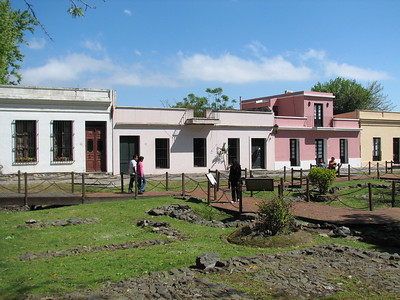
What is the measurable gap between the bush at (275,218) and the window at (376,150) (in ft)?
98.3

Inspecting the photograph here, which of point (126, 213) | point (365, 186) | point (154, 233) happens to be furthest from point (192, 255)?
point (365, 186)

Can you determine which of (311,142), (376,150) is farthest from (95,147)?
(376,150)

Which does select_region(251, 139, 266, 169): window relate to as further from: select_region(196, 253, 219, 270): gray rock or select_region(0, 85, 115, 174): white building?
select_region(196, 253, 219, 270): gray rock

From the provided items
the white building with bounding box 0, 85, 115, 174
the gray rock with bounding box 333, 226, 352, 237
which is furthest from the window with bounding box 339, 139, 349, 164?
the gray rock with bounding box 333, 226, 352, 237

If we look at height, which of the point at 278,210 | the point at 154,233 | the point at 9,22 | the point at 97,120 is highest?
the point at 9,22

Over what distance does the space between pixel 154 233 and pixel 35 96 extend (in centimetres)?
1555

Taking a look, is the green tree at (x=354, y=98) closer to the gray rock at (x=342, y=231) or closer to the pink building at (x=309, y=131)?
the pink building at (x=309, y=131)

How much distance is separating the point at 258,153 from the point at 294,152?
3.58 meters

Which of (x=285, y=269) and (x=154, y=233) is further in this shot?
(x=154, y=233)

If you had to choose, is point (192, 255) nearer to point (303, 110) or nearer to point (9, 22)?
point (9, 22)

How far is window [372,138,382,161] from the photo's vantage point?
36.4m

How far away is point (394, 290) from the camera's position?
5.99 m

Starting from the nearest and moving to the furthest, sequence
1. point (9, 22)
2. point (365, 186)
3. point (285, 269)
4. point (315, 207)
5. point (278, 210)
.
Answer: point (285, 269) < point (278, 210) < point (315, 207) < point (365, 186) < point (9, 22)

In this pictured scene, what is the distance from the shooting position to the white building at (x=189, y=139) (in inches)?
1006
